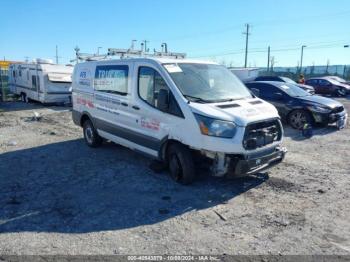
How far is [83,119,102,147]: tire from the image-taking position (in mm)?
8641

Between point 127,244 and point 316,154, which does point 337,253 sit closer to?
point 127,244

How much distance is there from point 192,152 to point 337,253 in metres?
2.76

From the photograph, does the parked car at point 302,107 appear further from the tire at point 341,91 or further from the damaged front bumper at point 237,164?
the tire at point 341,91

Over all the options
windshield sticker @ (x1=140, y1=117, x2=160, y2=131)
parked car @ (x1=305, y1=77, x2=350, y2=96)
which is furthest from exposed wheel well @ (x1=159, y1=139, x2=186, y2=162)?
parked car @ (x1=305, y1=77, x2=350, y2=96)

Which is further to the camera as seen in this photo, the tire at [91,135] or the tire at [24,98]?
the tire at [24,98]

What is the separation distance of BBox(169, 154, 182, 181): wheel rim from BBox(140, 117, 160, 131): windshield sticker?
61cm

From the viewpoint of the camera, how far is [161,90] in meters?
5.95

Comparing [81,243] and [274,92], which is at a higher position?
[274,92]

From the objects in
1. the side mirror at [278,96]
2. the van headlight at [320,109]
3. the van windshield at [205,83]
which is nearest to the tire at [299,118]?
the van headlight at [320,109]

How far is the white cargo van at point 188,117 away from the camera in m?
5.35

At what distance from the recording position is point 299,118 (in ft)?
37.4

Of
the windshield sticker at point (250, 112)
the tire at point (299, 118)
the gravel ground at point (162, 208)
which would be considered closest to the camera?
the gravel ground at point (162, 208)

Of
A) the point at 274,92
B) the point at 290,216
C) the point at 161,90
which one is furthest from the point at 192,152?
the point at 274,92

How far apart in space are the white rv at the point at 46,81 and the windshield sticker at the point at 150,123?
13.4m
